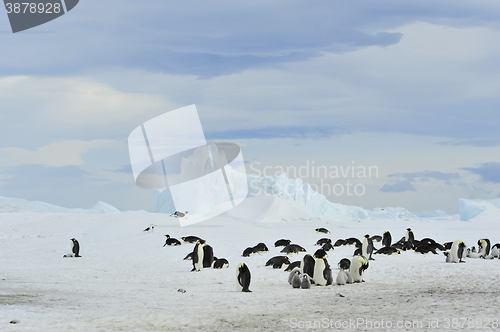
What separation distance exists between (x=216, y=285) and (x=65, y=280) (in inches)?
146

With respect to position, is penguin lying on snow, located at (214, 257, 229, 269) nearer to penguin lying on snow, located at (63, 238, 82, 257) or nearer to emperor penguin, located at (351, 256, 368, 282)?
emperor penguin, located at (351, 256, 368, 282)

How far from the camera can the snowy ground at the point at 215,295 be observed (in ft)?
21.3

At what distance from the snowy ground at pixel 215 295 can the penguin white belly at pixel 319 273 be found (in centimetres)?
27

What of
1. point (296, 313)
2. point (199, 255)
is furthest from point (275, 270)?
point (296, 313)

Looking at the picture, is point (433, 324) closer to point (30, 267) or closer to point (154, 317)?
point (154, 317)

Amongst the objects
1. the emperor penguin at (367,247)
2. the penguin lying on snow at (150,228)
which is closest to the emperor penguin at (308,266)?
the emperor penguin at (367,247)

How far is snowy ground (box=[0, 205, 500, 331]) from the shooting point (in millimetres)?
6496

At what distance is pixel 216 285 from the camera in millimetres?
10617

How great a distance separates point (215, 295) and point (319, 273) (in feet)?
7.80

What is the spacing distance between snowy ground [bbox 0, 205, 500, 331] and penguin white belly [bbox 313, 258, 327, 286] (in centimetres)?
27

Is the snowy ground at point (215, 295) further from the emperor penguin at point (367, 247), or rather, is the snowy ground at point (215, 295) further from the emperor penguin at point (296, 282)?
the emperor penguin at point (367, 247)

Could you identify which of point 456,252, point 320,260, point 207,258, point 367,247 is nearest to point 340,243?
point 367,247

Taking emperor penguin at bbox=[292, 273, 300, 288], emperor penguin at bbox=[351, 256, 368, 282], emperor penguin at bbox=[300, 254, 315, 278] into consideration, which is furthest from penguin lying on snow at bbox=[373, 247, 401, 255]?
emperor penguin at bbox=[292, 273, 300, 288]

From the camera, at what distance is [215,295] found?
9.17 m
